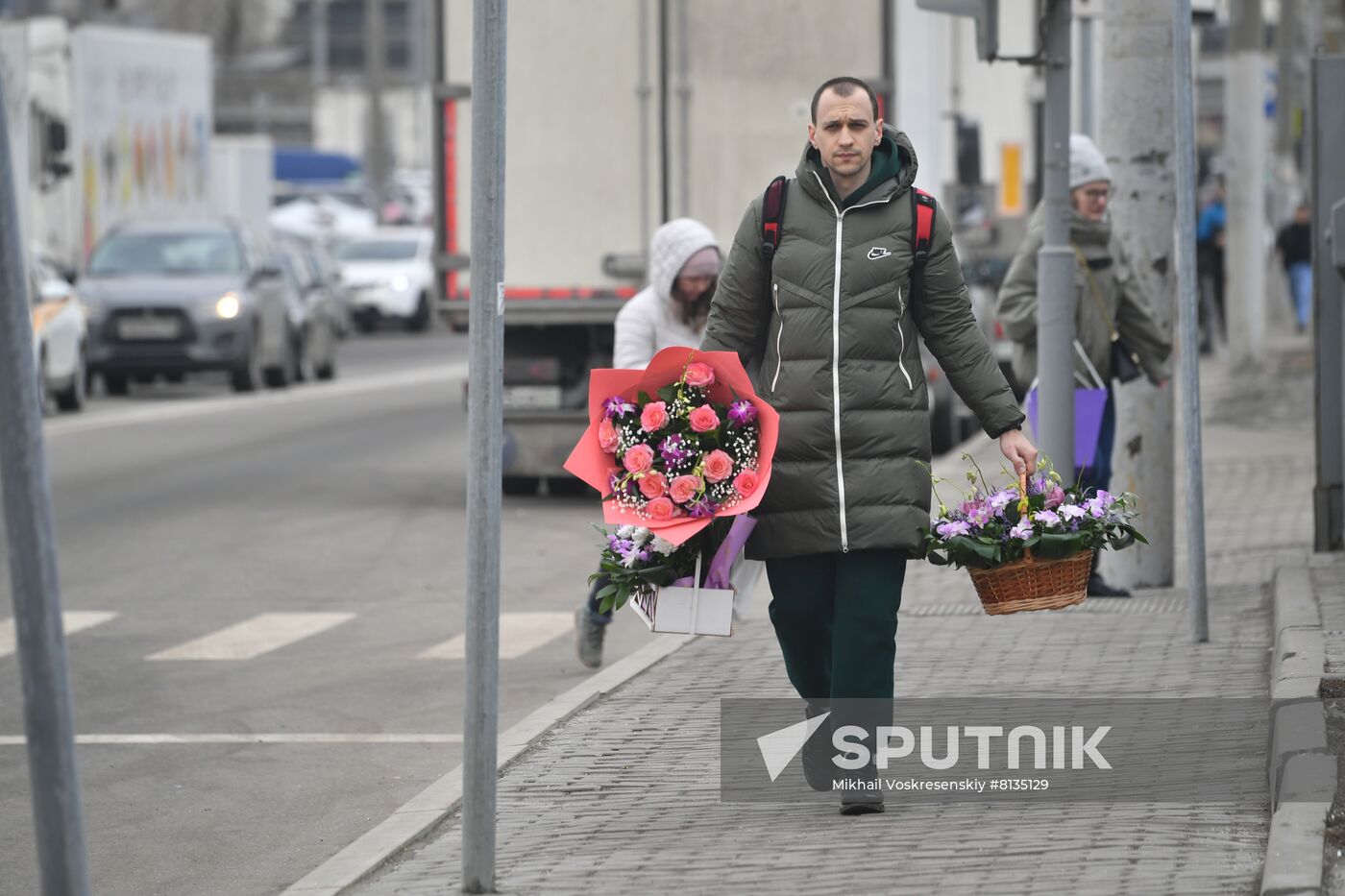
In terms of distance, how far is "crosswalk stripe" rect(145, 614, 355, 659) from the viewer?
389 inches

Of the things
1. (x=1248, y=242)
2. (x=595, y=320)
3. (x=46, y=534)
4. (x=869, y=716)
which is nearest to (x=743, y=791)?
(x=869, y=716)

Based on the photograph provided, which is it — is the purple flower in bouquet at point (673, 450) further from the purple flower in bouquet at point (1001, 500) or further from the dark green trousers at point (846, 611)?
the purple flower in bouquet at point (1001, 500)

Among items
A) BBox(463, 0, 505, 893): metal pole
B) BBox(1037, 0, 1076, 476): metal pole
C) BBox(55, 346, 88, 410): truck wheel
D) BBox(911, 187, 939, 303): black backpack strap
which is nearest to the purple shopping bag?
BBox(1037, 0, 1076, 476): metal pole

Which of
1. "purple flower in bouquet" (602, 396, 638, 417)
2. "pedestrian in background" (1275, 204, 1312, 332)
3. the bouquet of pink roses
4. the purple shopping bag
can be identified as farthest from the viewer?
"pedestrian in background" (1275, 204, 1312, 332)

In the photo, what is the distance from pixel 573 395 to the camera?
49.3 feet

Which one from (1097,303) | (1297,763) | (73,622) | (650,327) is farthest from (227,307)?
(1297,763)

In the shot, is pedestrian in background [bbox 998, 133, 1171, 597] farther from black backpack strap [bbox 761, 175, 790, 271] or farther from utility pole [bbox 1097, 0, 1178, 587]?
black backpack strap [bbox 761, 175, 790, 271]

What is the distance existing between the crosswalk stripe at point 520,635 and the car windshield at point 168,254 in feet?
51.8

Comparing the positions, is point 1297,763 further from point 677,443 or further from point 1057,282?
point 1057,282

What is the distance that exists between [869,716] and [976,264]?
15185 millimetres

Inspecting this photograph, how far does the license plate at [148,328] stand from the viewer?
25.1 m

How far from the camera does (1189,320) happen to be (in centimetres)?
877

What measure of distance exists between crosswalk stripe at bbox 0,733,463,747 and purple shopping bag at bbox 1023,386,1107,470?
2836 millimetres

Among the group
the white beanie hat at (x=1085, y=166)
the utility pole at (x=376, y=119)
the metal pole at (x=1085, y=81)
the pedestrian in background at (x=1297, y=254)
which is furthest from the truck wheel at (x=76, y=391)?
the utility pole at (x=376, y=119)
